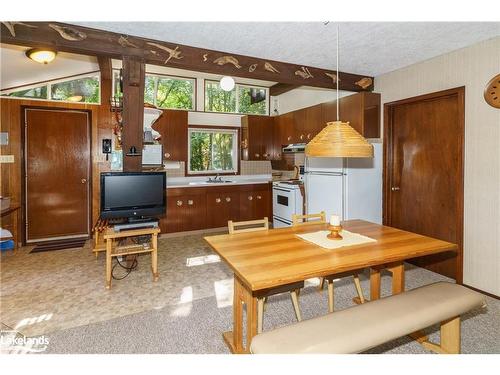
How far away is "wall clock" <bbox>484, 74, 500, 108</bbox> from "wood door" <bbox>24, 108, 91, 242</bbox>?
540 centimetres

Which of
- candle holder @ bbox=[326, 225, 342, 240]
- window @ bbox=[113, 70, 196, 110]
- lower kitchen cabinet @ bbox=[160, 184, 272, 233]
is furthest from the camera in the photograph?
window @ bbox=[113, 70, 196, 110]

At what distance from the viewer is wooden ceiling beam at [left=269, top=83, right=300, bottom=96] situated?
5562 mm

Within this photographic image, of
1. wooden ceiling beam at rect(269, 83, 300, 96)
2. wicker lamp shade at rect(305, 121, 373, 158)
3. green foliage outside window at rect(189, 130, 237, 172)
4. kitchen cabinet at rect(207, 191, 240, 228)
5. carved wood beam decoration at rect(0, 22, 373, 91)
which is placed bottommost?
kitchen cabinet at rect(207, 191, 240, 228)

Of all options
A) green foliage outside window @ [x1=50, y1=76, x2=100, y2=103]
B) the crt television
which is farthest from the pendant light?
green foliage outside window @ [x1=50, y1=76, x2=100, y2=103]

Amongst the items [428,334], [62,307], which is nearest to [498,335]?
[428,334]

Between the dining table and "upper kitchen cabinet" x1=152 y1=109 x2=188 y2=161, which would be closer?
the dining table

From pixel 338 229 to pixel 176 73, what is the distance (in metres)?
4.41

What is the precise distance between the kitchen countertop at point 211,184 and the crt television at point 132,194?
1.51 m

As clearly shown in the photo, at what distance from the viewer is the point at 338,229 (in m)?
2.17

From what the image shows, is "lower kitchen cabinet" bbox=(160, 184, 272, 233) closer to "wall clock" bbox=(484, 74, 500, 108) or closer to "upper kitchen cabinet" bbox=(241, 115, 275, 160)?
"upper kitchen cabinet" bbox=(241, 115, 275, 160)

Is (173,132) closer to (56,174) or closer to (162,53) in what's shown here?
(56,174)

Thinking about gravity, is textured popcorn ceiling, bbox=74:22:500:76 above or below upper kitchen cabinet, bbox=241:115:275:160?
above

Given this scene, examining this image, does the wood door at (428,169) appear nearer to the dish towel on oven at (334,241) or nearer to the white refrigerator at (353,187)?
the white refrigerator at (353,187)

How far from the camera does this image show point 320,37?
2.78m
